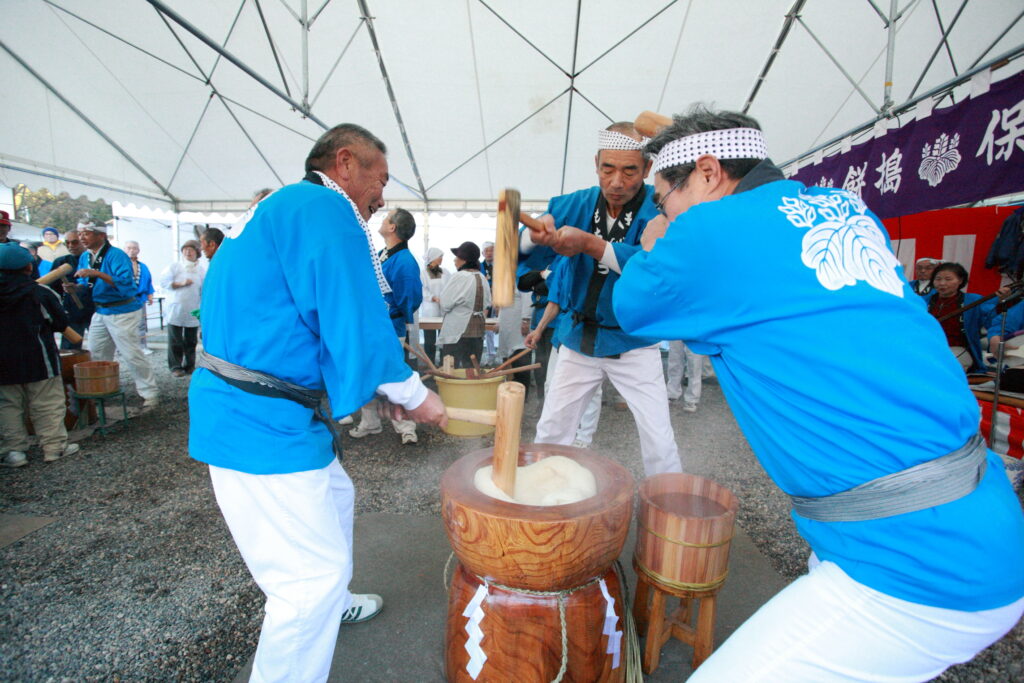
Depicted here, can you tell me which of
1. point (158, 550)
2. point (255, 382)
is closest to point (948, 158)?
point (255, 382)

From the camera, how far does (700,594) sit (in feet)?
5.57

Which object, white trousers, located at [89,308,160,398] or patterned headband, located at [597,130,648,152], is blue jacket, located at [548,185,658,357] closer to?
patterned headband, located at [597,130,648,152]

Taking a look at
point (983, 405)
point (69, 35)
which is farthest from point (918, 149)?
point (69, 35)

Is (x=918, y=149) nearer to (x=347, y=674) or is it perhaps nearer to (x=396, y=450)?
(x=396, y=450)

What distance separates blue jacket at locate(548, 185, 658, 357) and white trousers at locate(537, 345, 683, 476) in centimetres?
8

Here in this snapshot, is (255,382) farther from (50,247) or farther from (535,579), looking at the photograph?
(50,247)

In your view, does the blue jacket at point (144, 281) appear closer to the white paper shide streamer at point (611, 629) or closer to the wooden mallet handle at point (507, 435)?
the wooden mallet handle at point (507, 435)

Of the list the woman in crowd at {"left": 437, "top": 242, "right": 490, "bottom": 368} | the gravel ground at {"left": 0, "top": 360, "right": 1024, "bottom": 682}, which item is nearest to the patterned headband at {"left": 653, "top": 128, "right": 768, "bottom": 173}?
the gravel ground at {"left": 0, "top": 360, "right": 1024, "bottom": 682}

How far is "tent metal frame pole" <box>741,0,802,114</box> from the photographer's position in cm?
565

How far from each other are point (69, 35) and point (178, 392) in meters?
4.98

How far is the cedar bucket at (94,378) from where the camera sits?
4.35 m

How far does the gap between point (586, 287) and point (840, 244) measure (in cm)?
178

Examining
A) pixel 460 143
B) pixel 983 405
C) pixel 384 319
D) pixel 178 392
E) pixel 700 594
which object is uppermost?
pixel 460 143

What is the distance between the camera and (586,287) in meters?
2.77
